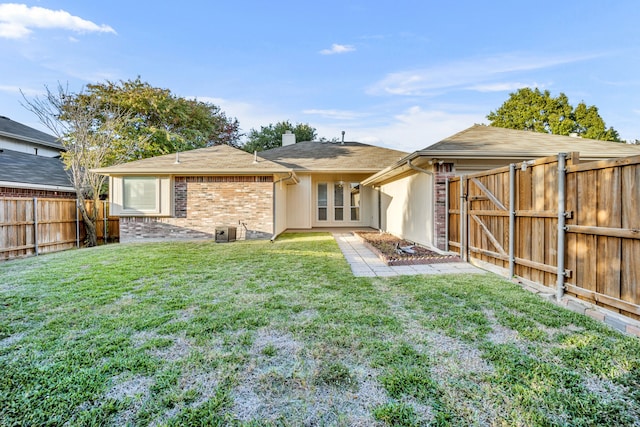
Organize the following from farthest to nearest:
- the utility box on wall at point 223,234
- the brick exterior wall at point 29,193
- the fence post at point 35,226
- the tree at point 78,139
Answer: the tree at point 78,139 → the utility box on wall at point 223,234 → the brick exterior wall at point 29,193 → the fence post at point 35,226

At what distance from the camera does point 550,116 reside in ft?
83.4

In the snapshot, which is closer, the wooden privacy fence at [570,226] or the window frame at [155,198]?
the wooden privacy fence at [570,226]

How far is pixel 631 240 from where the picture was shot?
2.80m

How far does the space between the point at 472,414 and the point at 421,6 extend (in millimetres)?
11263

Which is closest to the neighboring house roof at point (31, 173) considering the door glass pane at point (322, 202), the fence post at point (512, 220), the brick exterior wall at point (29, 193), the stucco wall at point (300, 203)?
the brick exterior wall at point (29, 193)

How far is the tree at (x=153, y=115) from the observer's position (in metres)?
16.5

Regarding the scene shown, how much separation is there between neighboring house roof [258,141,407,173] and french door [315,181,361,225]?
44.6 inches

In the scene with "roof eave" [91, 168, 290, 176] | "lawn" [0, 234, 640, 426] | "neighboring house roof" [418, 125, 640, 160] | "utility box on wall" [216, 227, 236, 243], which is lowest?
"lawn" [0, 234, 640, 426]

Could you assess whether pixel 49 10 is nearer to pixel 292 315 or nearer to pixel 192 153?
pixel 192 153

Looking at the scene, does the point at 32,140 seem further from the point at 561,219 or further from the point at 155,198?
the point at 561,219

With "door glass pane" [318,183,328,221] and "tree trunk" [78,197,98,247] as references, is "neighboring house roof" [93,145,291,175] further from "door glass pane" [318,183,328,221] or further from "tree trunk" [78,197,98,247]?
"door glass pane" [318,183,328,221]

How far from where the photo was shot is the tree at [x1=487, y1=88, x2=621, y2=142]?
2411 centimetres

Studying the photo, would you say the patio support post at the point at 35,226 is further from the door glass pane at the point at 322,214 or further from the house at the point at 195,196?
the door glass pane at the point at 322,214

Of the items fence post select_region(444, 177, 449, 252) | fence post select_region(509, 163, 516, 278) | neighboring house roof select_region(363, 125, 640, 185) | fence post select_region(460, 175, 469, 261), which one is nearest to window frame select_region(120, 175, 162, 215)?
neighboring house roof select_region(363, 125, 640, 185)
